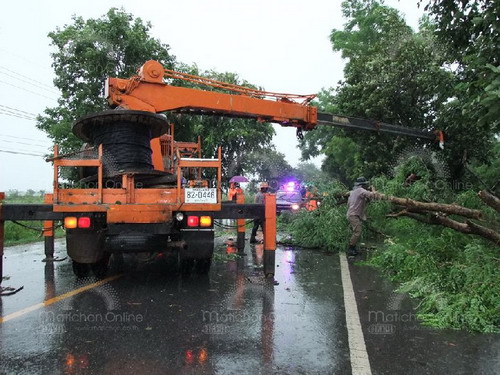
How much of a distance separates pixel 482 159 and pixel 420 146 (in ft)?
6.60

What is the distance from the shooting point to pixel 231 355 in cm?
378

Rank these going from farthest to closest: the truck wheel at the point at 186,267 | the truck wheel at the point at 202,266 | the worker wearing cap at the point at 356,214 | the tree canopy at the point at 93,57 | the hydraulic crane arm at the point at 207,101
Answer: the tree canopy at the point at 93,57
the worker wearing cap at the point at 356,214
the hydraulic crane arm at the point at 207,101
the truck wheel at the point at 186,267
the truck wheel at the point at 202,266

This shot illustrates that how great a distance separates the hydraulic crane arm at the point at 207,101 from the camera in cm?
841

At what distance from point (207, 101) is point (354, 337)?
6.41m

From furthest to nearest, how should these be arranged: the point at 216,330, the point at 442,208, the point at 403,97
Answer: the point at 403,97 < the point at 442,208 < the point at 216,330

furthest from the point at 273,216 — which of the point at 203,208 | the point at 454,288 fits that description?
the point at 454,288

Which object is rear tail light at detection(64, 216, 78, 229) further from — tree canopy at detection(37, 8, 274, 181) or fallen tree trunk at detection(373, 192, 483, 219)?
tree canopy at detection(37, 8, 274, 181)

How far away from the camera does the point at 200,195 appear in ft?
20.3

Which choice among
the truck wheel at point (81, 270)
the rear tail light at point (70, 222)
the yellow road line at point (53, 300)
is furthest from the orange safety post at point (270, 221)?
the truck wheel at point (81, 270)

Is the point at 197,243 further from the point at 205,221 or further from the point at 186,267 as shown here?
the point at 186,267

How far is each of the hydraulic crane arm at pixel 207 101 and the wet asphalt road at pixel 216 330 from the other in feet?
11.6

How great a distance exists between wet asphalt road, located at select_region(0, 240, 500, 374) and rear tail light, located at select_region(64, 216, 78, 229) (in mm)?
943

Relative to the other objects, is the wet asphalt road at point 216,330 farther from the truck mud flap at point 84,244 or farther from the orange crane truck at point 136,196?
the orange crane truck at point 136,196

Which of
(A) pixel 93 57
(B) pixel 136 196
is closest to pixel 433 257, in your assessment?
(B) pixel 136 196
